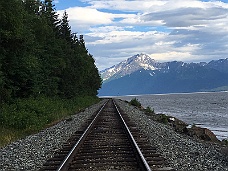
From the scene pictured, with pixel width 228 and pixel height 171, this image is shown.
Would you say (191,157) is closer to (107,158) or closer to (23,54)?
(107,158)

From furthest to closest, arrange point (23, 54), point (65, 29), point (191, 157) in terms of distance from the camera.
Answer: point (65, 29) < point (23, 54) < point (191, 157)

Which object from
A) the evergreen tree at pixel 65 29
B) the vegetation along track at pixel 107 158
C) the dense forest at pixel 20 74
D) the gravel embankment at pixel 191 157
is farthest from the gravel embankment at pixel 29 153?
the evergreen tree at pixel 65 29

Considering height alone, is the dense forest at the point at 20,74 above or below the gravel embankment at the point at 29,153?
above

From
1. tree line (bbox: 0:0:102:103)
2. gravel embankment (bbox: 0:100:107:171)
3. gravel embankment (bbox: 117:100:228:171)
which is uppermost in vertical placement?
tree line (bbox: 0:0:102:103)

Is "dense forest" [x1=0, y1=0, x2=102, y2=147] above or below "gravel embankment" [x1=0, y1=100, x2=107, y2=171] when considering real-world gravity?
above

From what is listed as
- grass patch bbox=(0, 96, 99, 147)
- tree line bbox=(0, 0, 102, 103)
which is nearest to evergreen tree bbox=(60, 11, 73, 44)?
tree line bbox=(0, 0, 102, 103)

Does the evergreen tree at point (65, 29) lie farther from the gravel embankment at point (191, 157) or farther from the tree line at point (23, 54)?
the gravel embankment at point (191, 157)

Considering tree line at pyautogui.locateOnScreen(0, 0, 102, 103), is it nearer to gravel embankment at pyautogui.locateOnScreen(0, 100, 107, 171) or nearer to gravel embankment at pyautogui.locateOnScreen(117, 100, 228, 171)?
gravel embankment at pyautogui.locateOnScreen(0, 100, 107, 171)

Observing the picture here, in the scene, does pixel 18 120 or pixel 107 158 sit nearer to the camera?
pixel 107 158

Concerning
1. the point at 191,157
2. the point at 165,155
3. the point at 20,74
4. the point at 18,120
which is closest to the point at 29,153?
the point at 165,155

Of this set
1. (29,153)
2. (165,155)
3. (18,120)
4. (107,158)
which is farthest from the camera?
(18,120)

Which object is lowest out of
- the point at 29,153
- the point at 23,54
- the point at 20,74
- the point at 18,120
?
the point at 29,153

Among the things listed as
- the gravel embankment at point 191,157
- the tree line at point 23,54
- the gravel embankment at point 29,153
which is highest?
the tree line at point 23,54

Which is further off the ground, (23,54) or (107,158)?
(23,54)
